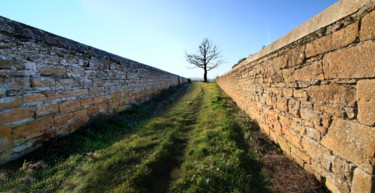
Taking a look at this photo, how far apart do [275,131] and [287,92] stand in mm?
968

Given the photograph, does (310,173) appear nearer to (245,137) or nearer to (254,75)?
(245,137)

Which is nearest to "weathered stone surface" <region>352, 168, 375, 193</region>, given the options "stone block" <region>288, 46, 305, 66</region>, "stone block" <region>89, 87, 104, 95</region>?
"stone block" <region>288, 46, 305, 66</region>

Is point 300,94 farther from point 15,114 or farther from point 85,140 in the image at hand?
point 15,114

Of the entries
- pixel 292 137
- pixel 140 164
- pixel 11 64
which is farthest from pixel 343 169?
pixel 11 64

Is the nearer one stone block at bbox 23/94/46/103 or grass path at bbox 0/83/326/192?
grass path at bbox 0/83/326/192

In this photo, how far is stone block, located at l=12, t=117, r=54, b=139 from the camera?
241cm

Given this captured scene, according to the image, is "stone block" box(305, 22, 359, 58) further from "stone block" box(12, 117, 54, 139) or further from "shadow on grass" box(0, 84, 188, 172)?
"stone block" box(12, 117, 54, 139)

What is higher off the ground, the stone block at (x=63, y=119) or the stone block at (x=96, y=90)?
the stone block at (x=96, y=90)

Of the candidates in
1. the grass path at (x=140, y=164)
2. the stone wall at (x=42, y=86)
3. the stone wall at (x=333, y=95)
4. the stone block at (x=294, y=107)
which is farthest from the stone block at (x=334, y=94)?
the stone wall at (x=42, y=86)

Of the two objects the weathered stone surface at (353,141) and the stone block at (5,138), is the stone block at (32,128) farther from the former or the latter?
the weathered stone surface at (353,141)

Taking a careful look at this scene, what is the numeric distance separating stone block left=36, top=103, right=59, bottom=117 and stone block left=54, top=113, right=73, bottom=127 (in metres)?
0.16

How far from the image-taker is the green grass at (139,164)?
1960mm

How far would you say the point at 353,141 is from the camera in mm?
1396

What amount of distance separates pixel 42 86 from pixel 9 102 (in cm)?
56
